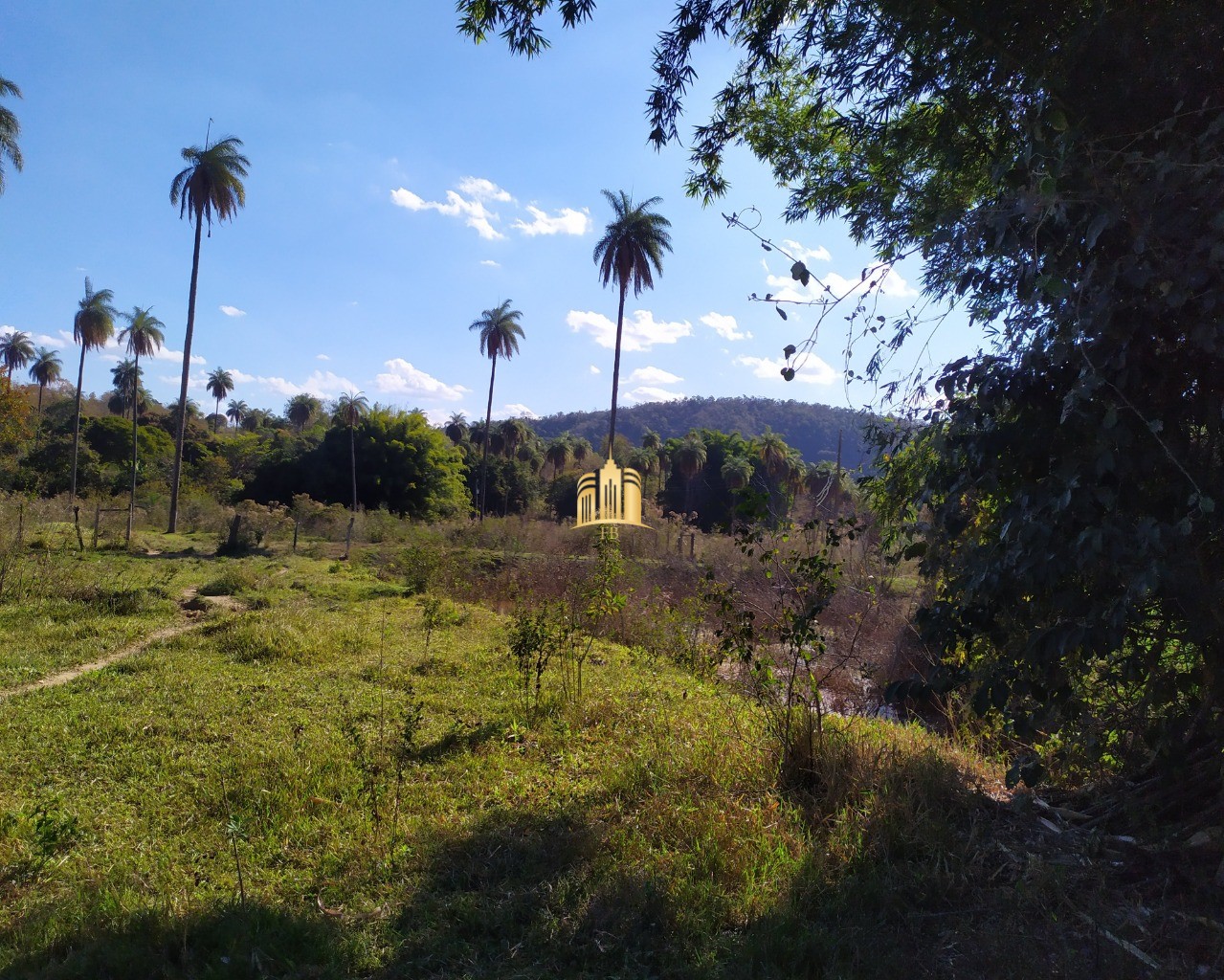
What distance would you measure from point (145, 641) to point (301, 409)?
6532 cm

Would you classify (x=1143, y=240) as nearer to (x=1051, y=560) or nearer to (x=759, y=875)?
Answer: (x=1051, y=560)

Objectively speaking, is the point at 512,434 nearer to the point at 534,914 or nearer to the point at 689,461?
the point at 689,461

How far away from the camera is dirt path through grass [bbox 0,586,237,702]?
740cm

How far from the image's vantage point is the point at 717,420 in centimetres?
7425

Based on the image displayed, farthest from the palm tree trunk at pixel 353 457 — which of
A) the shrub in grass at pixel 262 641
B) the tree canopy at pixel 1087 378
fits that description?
the tree canopy at pixel 1087 378

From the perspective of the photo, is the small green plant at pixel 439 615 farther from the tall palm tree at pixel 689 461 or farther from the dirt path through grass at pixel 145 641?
Result: the tall palm tree at pixel 689 461

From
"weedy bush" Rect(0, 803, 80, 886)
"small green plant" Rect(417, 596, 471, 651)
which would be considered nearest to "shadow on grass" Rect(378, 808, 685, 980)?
"weedy bush" Rect(0, 803, 80, 886)

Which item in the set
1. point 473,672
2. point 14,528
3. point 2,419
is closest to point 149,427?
point 2,419

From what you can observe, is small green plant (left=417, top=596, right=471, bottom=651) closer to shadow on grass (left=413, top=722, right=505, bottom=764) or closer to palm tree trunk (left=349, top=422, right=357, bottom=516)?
shadow on grass (left=413, top=722, right=505, bottom=764)

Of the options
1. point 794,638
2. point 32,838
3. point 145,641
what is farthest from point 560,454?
point 32,838

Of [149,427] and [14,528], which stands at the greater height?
[149,427]

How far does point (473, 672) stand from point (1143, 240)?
7.23 m

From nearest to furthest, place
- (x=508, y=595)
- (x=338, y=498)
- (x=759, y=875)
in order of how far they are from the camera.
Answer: (x=759, y=875) < (x=508, y=595) < (x=338, y=498)

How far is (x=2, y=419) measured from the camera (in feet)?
101
